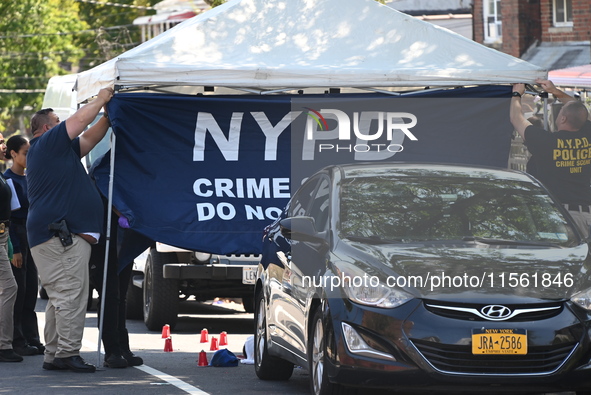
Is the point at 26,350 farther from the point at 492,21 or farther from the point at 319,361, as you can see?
the point at 492,21

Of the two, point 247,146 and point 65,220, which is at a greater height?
point 247,146

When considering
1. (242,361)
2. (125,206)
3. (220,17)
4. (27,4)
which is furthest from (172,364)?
(27,4)

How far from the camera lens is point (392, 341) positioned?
22.4 ft

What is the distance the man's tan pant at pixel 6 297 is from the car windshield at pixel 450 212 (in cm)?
355

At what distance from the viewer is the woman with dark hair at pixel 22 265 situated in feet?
34.8

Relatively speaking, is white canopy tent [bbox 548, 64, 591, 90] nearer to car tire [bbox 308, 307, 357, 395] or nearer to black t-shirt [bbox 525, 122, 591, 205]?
black t-shirt [bbox 525, 122, 591, 205]

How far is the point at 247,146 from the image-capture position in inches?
410

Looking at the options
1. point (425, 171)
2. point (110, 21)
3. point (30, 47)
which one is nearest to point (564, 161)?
point (425, 171)

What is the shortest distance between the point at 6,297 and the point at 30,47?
3692cm

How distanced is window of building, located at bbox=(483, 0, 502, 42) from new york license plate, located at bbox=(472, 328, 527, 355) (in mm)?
24598

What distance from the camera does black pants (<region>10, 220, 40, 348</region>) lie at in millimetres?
10656

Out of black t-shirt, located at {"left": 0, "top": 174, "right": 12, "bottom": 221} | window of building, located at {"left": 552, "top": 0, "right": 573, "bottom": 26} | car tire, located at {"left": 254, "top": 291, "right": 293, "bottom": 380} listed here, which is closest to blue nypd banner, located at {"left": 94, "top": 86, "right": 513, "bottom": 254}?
black t-shirt, located at {"left": 0, "top": 174, "right": 12, "bottom": 221}

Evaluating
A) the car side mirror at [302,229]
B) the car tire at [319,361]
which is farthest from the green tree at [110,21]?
the car tire at [319,361]

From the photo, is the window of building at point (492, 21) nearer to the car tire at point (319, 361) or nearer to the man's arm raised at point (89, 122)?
the man's arm raised at point (89, 122)
